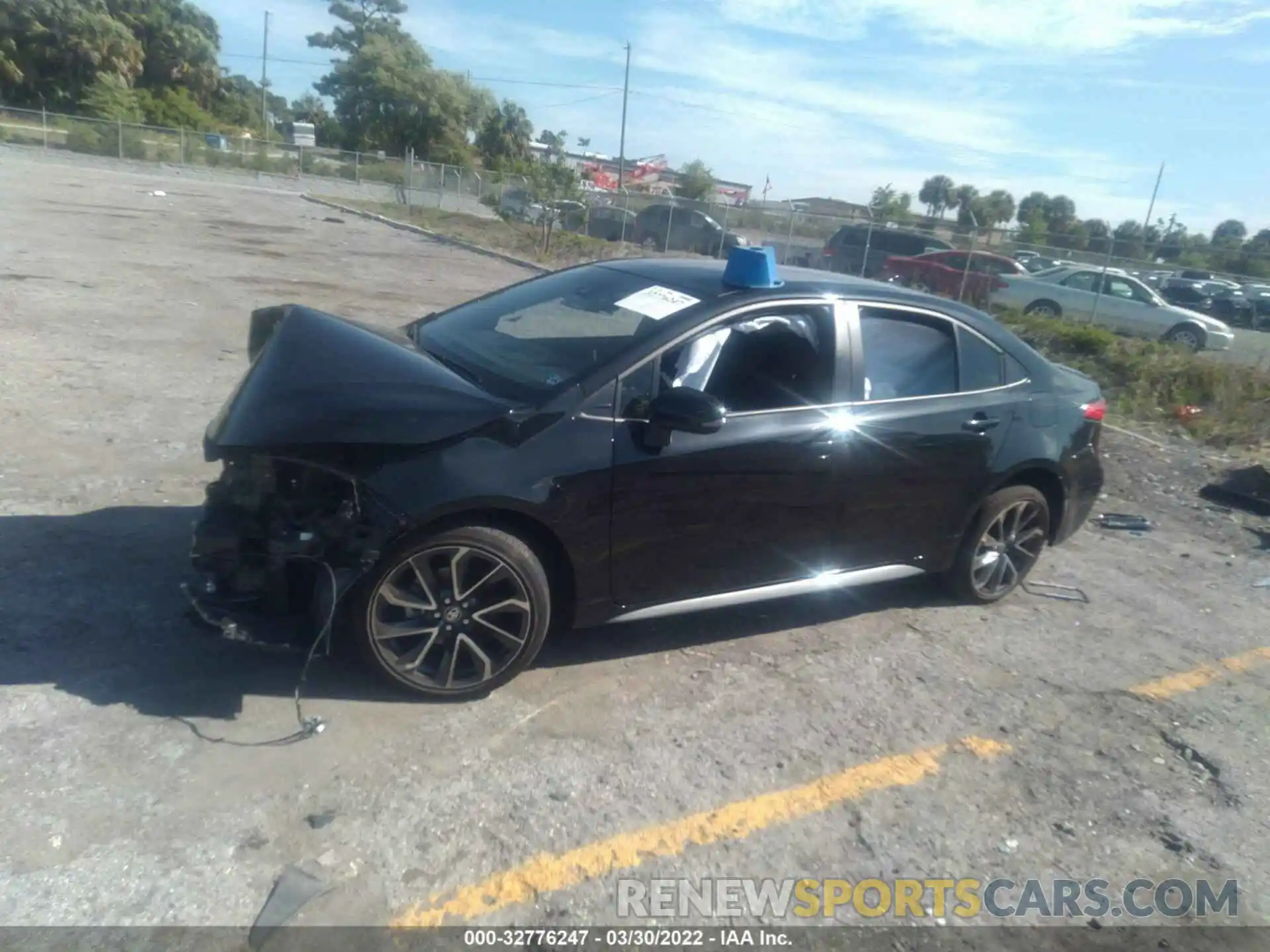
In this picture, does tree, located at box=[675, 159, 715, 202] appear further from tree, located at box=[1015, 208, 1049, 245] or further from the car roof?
the car roof

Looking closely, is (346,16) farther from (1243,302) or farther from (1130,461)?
(1130,461)

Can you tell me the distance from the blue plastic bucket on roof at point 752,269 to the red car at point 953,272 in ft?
54.7

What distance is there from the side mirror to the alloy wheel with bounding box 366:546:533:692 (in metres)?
0.79

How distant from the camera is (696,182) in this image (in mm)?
55375

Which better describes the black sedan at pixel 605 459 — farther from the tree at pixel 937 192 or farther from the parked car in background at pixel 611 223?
the tree at pixel 937 192

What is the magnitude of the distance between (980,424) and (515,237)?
76.6 feet

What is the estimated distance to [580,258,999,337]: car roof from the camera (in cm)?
460

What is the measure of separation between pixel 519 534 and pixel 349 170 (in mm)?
45413

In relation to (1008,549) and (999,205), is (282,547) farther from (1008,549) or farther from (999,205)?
(999,205)

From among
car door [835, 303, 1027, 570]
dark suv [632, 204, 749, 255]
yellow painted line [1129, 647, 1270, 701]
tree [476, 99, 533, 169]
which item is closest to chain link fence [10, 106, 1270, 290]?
dark suv [632, 204, 749, 255]

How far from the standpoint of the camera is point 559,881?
10.3 ft

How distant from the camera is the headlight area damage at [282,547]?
3709 millimetres

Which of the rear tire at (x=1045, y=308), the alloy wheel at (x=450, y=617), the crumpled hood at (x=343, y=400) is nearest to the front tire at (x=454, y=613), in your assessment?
the alloy wheel at (x=450, y=617)

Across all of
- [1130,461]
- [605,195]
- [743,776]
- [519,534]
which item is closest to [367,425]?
[519,534]
